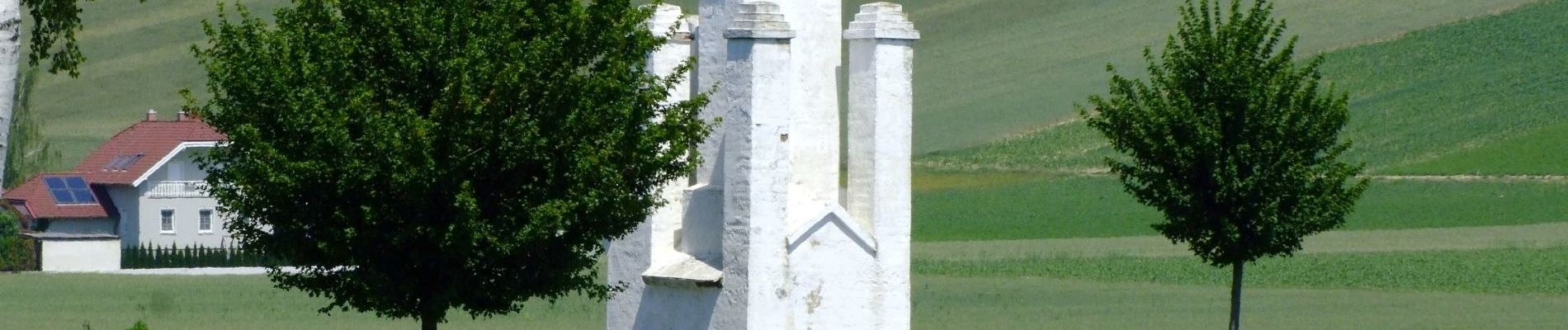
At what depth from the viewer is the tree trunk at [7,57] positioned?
14.2 m

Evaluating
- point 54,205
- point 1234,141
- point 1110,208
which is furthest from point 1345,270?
point 54,205

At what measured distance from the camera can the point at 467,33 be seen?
59.1 ft

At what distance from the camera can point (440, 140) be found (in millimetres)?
17703

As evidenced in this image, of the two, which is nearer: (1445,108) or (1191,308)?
(1191,308)

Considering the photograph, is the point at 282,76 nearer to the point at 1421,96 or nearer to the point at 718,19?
the point at 718,19

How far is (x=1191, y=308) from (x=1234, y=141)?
1222cm

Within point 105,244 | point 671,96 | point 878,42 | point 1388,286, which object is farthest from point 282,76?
point 105,244

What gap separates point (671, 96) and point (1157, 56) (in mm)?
85162

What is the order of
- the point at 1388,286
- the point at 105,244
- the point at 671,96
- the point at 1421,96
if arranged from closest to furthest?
1. the point at 671,96
2. the point at 1388,286
3. the point at 105,244
4. the point at 1421,96

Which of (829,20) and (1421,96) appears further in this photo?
(1421,96)

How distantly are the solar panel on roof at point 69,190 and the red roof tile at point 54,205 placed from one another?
0.50 feet

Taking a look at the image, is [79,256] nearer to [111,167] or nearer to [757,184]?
[111,167]

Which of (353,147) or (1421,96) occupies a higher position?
(1421,96)

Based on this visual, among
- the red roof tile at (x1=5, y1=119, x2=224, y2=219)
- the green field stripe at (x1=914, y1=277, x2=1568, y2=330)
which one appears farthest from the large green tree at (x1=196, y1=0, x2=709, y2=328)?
the red roof tile at (x1=5, y1=119, x2=224, y2=219)
